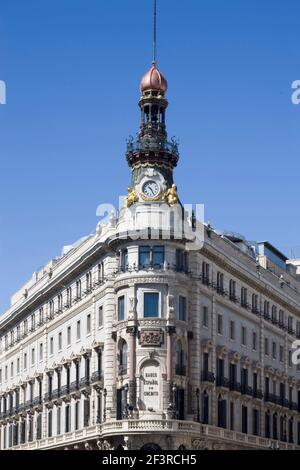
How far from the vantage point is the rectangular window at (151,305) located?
97.4 m

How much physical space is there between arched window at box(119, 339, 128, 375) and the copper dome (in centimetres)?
2301

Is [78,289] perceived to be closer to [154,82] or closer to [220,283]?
[220,283]

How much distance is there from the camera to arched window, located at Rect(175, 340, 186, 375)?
98.4m

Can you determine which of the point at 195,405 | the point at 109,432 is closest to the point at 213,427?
the point at 195,405

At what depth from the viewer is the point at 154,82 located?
106 metres

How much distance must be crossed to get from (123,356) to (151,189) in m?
14.3

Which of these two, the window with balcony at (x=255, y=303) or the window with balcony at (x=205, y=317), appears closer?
the window with balcony at (x=205, y=317)

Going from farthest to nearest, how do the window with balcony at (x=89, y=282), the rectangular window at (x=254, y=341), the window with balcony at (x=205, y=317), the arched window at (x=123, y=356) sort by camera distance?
the rectangular window at (x=254, y=341) < the window with balcony at (x=89, y=282) < the window with balcony at (x=205, y=317) < the arched window at (x=123, y=356)

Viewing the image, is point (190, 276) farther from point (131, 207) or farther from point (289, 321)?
point (289, 321)

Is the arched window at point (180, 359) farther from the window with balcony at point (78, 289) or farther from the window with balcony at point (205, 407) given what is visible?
the window with balcony at point (78, 289)

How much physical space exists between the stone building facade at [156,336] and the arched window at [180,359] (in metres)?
0.14

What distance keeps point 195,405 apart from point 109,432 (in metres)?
7.62

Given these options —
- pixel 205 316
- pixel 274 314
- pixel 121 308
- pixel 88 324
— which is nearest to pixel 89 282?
pixel 88 324

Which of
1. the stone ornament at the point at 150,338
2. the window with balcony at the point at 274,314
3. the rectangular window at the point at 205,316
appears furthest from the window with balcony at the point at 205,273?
the window with balcony at the point at 274,314
